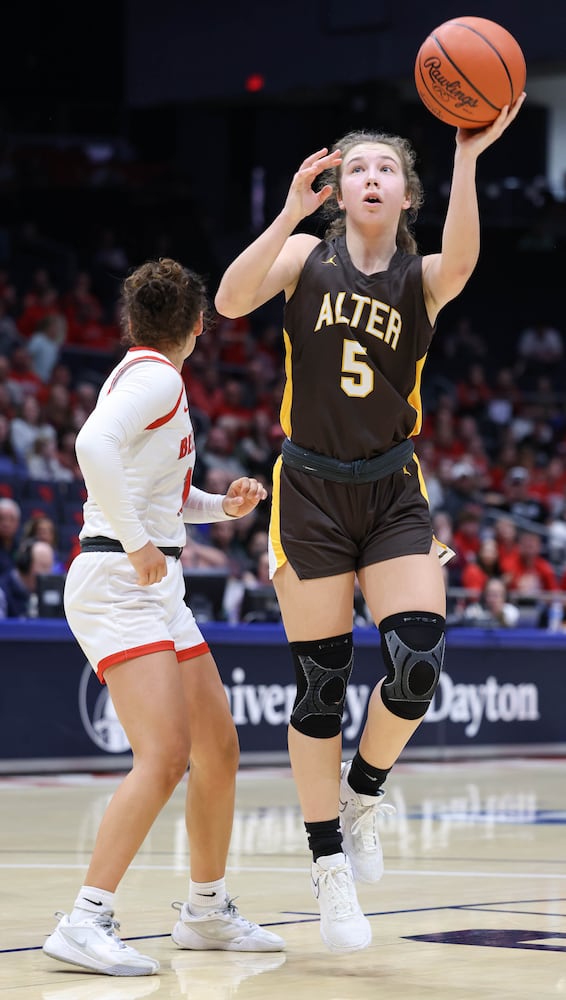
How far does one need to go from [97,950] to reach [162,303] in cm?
178

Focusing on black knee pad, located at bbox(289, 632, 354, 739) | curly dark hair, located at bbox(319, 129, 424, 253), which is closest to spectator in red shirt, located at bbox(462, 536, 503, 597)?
curly dark hair, located at bbox(319, 129, 424, 253)

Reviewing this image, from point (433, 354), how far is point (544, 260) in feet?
11.3

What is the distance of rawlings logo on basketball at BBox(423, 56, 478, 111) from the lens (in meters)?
4.21

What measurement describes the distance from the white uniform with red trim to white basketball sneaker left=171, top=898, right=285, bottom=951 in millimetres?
774

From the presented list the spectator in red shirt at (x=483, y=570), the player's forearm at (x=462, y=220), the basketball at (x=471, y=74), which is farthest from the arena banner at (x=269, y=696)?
the basketball at (x=471, y=74)

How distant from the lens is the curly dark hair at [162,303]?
4316 millimetres

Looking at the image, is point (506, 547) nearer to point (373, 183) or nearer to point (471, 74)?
point (373, 183)

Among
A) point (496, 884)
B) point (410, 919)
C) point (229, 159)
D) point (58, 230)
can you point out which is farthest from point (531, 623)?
point (229, 159)

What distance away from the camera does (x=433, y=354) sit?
77.5 feet

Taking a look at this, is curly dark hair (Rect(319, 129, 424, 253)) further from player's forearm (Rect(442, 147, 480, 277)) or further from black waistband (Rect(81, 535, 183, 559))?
black waistband (Rect(81, 535, 183, 559))

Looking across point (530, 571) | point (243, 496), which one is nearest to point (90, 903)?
point (243, 496)

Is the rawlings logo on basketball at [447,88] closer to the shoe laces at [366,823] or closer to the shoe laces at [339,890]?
the shoe laces at [366,823]

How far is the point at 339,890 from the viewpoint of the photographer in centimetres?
416

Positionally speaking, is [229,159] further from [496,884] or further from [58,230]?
[496,884]
